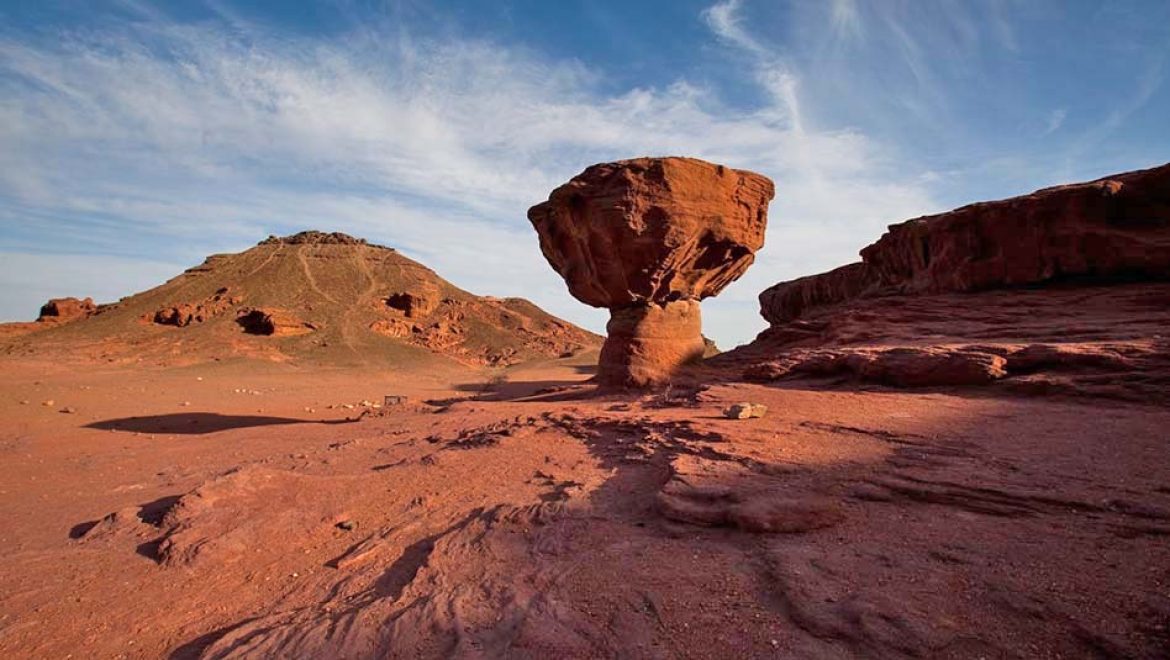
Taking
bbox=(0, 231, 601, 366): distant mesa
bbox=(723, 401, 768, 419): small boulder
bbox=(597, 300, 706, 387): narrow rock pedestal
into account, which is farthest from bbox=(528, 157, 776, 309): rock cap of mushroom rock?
bbox=(0, 231, 601, 366): distant mesa

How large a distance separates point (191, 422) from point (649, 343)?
460 inches

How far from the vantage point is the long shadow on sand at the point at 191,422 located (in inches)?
496

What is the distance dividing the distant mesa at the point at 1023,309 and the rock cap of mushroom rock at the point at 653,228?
2.36m

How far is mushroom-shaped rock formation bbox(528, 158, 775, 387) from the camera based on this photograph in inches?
450

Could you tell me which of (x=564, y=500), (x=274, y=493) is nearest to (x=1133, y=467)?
(x=564, y=500)

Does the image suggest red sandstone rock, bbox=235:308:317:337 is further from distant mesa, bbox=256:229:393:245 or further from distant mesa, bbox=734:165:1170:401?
distant mesa, bbox=734:165:1170:401

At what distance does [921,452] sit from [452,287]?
44.1 meters

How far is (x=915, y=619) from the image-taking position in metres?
2.51

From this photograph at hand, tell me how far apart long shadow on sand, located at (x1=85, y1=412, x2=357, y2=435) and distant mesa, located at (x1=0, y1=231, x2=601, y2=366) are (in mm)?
14845

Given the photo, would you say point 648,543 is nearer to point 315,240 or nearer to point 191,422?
point 191,422

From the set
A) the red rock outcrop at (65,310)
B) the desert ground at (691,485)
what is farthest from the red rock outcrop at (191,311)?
the desert ground at (691,485)

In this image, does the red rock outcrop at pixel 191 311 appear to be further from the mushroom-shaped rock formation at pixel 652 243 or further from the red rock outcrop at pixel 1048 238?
the red rock outcrop at pixel 1048 238

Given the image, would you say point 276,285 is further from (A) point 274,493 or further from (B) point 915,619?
(B) point 915,619

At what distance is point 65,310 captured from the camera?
3584 cm
